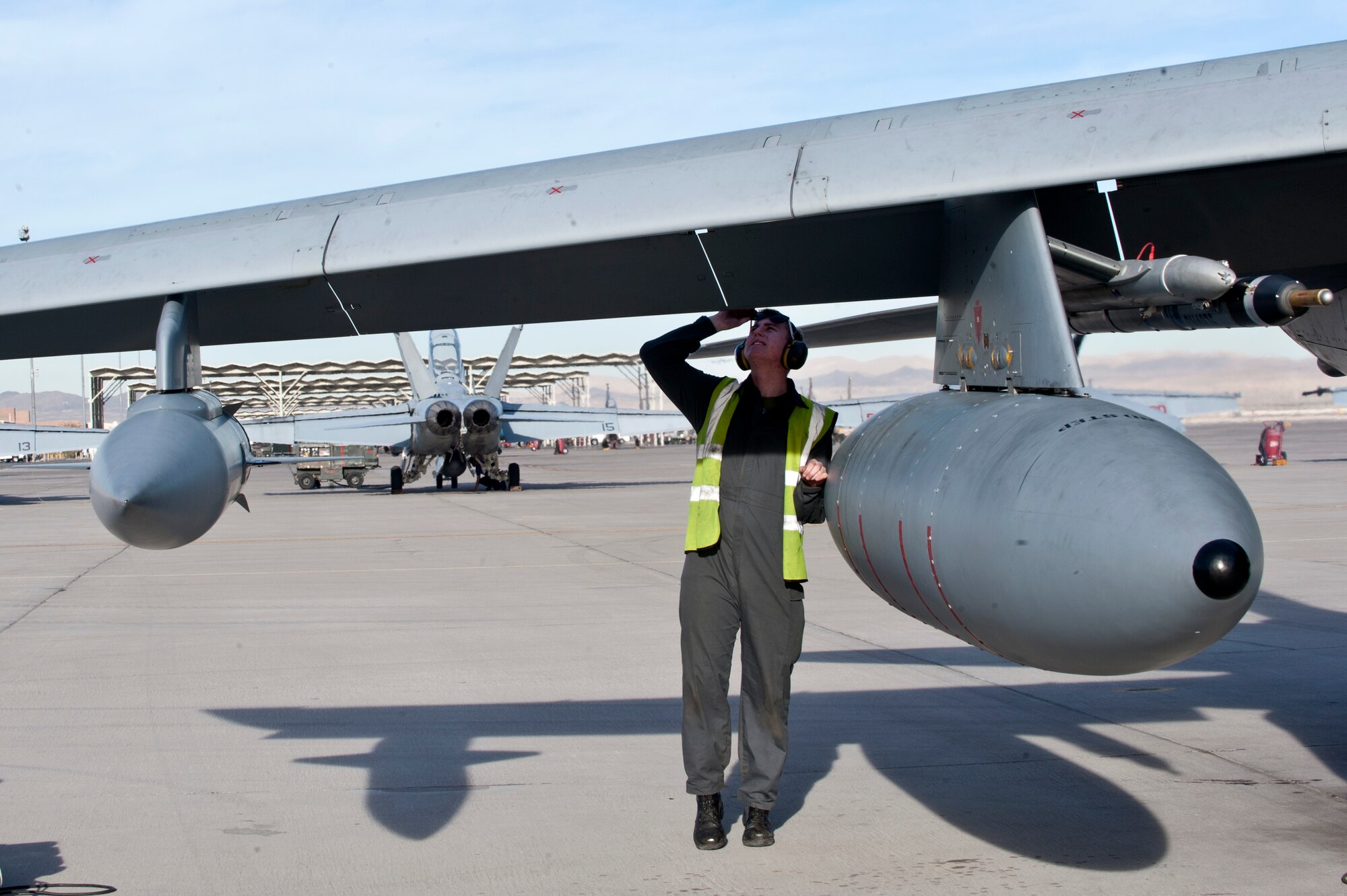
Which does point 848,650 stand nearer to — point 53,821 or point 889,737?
point 889,737

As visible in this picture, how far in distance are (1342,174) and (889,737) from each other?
3322 mm

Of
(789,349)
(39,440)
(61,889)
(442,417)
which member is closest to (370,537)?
(442,417)

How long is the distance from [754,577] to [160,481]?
2.13 meters

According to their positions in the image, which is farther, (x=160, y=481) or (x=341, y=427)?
(x=341, y=427)

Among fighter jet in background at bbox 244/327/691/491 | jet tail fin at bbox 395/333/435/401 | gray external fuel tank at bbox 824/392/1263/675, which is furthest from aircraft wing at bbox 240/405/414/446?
gray external fuel tank at bbox 824/392/1263/675

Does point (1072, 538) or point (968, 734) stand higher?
point (1072, 538)

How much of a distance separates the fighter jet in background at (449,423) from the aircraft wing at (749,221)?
892 inches

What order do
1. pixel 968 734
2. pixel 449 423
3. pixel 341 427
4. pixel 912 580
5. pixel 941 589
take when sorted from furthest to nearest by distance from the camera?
pixel 341 427 < pixel 449 423 < pixel 968 734 < pixel 912 580 < pixel 941 589

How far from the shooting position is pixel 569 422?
35.7m

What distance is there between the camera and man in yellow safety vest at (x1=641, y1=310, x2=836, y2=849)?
4.40 metres

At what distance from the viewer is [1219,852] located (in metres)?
4.21

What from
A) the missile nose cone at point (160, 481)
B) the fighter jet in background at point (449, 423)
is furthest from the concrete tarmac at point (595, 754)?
the fighter jet in background at point (449, 423)

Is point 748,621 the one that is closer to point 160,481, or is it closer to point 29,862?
point 160,481

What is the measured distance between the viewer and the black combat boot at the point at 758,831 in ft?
14.3
